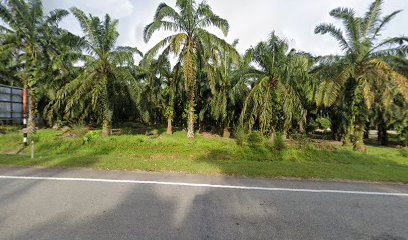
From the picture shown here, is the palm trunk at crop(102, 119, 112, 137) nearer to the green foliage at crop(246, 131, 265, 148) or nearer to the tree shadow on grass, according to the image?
the tree shadow on grass

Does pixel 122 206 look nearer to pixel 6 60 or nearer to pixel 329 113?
pixel 6 60

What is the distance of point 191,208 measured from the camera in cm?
401

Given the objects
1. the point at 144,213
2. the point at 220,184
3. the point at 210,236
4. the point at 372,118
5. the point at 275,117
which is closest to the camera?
the point at 210,236

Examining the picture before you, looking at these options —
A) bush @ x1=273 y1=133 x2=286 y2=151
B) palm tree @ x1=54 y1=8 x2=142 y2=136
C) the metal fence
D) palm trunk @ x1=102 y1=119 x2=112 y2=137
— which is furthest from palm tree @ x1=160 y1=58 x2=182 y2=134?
the metal fence

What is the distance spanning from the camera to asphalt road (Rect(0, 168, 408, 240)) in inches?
127

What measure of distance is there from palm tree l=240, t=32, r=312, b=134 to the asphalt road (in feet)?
26.4

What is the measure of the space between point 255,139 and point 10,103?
606 inches

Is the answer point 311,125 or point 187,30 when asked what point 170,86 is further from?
point 311,125

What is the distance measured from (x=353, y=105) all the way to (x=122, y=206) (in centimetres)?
1455

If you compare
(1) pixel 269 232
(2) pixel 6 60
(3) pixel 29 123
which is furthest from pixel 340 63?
(2) pixel 6 60

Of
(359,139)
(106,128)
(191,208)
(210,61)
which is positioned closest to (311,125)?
(359,139)

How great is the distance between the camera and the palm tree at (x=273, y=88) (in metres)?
13.5

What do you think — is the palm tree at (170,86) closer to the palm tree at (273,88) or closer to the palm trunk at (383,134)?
the palm tree at (273,88)

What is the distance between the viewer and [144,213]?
3.73 meters
